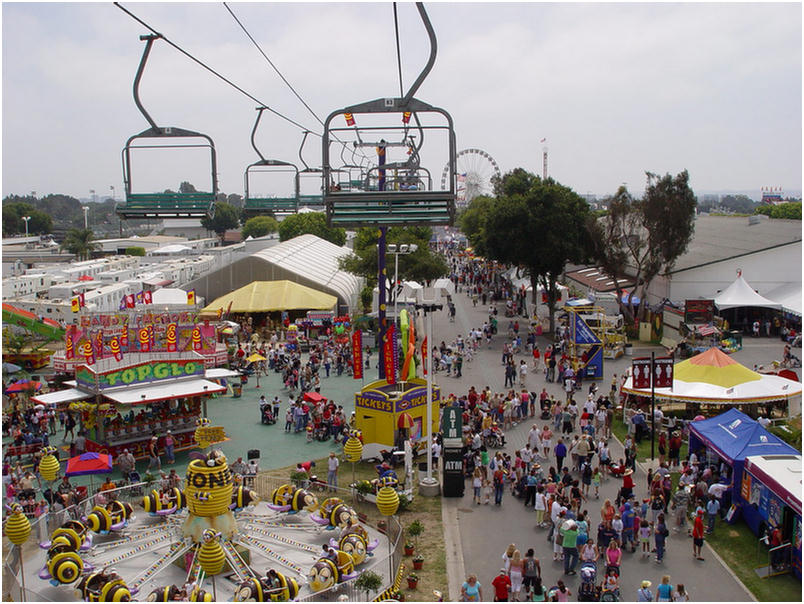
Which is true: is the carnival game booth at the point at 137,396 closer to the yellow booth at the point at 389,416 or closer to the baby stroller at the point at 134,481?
the baby stroller at the point at 134,481

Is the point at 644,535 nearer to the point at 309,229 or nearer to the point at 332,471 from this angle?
the point at 332,471

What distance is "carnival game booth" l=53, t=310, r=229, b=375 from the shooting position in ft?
74.4

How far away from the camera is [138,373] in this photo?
23031 mm

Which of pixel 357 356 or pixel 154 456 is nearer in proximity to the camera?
pixel 154 456

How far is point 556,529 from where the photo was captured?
1498cm

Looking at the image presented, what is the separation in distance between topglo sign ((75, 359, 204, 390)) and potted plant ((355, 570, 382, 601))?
1229 cm

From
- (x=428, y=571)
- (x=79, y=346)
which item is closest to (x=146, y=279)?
(x=79, y=346)

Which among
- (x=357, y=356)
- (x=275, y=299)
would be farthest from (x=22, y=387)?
(x=275, y=299)

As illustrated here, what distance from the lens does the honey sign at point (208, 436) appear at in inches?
891

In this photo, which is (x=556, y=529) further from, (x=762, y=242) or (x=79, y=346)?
(x=762, y=242)

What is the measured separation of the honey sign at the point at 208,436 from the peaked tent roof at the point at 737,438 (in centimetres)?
1319

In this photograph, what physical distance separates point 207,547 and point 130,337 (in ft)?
37.7

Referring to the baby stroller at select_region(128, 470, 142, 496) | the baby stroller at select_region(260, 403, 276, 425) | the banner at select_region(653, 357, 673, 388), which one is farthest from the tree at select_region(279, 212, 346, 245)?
the banner at select_region(653, 357, 673, 388)

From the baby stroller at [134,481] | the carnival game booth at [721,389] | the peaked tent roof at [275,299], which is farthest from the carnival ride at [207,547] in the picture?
the peaked tent roof at [275,299]
